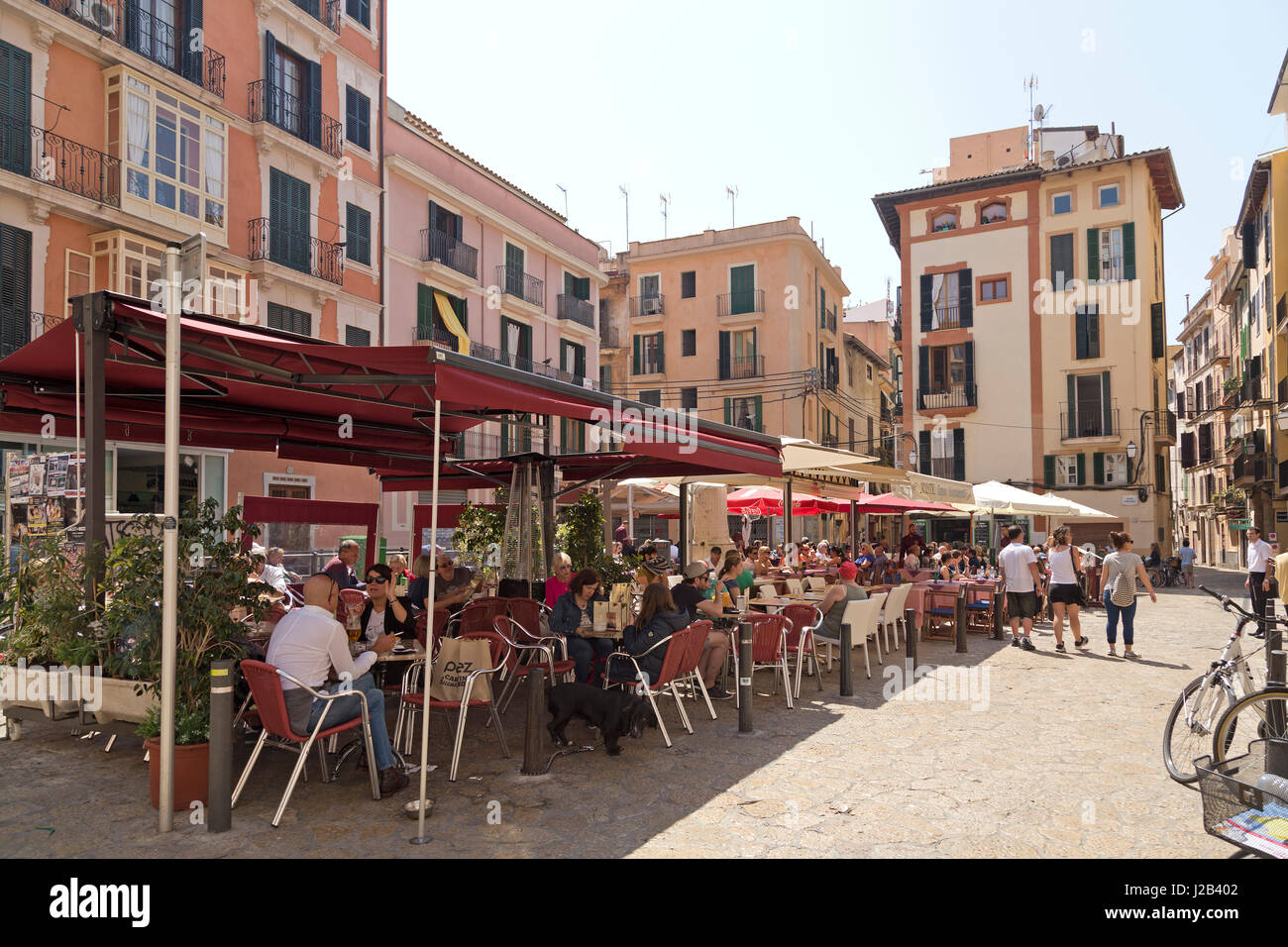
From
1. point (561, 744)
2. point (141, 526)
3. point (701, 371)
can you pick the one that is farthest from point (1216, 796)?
point (701, 371)

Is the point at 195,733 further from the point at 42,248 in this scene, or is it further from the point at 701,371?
the point at 701,371

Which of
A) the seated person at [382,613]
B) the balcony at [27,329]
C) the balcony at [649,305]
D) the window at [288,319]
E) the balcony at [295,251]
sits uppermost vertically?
the balcony at [649,305]

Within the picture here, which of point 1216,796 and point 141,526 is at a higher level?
point 141,526

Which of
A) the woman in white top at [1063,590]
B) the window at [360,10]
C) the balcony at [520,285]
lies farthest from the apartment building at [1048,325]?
the woman in white top at [1063,590]

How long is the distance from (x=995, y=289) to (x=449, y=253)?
22052mm

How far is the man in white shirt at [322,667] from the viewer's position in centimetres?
508

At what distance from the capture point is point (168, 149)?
16.5 m

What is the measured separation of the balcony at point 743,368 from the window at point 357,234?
1939 centimetres

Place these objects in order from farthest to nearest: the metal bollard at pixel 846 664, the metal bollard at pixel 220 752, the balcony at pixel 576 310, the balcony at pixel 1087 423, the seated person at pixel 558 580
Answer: the balcony at pixel 1087 423 → the balcony at pixel 576 310 → the seated person at pixel 558 580 → the metal bollard at pixel 846 664 → the metal bollard at pixel 220 752

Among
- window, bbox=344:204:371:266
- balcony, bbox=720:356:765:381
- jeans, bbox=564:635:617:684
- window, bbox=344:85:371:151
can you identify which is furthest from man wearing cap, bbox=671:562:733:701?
balcony, bbox=720:356:765:381

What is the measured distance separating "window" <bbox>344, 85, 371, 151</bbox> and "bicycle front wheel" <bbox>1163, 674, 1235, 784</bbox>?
69.5 feet

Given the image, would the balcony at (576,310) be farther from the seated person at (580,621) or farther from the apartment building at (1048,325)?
the seated person at (580,621)

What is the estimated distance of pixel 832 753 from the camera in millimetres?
6383
